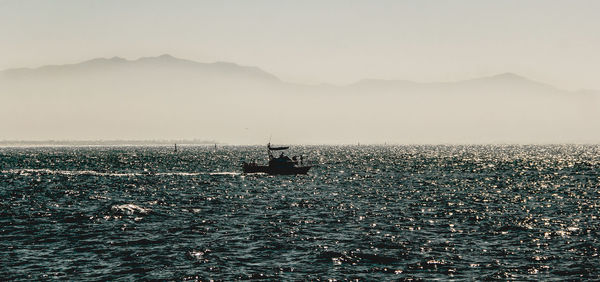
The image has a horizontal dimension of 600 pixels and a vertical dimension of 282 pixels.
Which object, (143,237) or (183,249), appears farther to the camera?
(143,237)

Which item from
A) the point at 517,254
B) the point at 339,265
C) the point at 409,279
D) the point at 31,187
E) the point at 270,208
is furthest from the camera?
the point at 31,187

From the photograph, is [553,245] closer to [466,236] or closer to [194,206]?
[466,236]

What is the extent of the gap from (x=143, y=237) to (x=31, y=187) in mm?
52665

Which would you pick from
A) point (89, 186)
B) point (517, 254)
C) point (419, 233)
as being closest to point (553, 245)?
point (517, 254)

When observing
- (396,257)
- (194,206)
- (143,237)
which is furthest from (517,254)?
(194,206)

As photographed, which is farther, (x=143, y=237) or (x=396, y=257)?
(x=143, y=237)

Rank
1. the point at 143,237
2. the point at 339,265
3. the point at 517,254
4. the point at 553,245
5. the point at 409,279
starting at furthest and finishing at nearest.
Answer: the point at 143,237, the point at 553,245, the point at 517,254, the point at 339,265, the point at 409,279

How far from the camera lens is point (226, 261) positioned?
3325 cm

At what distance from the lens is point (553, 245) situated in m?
37.6

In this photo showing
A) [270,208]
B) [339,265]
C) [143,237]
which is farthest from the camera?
[270,208]

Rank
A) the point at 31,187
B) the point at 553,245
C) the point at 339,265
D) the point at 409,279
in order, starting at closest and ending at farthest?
the point at 409,279 < the point at 339,265 < the point at 553,245 < the point at 31,187

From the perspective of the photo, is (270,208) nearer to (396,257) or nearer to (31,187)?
(396,257)

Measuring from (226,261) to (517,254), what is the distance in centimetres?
1688

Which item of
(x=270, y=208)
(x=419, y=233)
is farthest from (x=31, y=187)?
(x=419, y=233)
